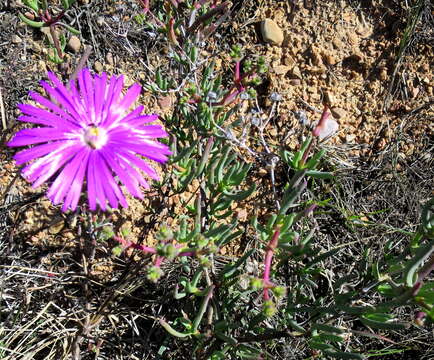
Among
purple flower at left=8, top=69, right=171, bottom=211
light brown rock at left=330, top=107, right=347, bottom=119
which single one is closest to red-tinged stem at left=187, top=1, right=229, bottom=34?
purple flower at left=8, top=69, right=171, bottom=211

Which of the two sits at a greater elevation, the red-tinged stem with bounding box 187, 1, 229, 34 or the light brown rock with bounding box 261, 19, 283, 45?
the light brown rock with bounding box 261, 19, 283, 45

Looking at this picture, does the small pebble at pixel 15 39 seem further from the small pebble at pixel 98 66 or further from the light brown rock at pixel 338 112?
the light brown rock at pixel 338 112

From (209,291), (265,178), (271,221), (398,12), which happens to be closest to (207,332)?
(209,291)

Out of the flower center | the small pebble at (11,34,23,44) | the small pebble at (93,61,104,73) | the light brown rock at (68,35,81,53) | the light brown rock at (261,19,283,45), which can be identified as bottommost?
the flower center

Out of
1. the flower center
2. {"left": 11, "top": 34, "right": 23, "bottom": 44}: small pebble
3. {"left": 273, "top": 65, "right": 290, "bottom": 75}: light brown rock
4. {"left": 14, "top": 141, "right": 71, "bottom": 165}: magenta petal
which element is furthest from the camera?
{"left": 273, "top": 65, "right": 290, "bottom": 75}: light brown rock

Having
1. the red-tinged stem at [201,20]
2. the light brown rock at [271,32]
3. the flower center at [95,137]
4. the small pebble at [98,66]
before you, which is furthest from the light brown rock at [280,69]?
the flower center at [95,137]

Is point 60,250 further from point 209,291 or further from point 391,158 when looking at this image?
point 391,158

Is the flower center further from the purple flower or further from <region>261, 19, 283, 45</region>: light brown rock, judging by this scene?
<region>261, 19, 283, 45</region>: light brown rock

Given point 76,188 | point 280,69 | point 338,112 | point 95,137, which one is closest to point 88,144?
point 95,137
